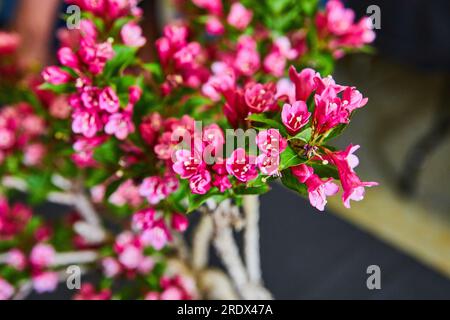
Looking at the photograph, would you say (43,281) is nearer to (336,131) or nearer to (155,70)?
(155,70)

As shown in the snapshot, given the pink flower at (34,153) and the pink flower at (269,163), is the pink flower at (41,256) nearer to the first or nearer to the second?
the pink flower at (34,153)

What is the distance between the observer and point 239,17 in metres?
0.73

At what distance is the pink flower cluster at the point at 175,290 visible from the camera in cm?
69

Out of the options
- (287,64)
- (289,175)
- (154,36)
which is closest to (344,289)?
(287,64)

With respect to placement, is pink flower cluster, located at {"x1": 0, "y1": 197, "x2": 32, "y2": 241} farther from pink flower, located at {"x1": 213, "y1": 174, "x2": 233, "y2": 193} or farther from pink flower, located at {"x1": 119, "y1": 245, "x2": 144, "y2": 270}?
pink flower, located at {"x1": 213, "y1": 174, "x2": 233, "y2": 193}

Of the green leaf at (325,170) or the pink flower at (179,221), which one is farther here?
the pink flower at (179,221)

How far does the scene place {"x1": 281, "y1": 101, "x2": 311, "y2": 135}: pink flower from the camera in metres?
0.42

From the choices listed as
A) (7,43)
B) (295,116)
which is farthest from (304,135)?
(7,43)

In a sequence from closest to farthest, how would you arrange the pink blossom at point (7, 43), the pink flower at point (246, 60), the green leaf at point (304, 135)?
the green leaf at point (304, 135)
the pink flower at point (246, 60)
the pink blossom at point (7, 43)

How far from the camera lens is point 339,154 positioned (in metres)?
0.44

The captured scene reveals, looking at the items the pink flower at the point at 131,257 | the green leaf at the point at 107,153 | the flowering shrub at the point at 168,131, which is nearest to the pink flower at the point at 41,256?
the flowering shrub at the point at 168,131

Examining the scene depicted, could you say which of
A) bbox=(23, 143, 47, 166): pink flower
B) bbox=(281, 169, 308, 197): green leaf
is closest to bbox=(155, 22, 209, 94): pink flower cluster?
bbox=(281, 169, 308, 197): green leaf

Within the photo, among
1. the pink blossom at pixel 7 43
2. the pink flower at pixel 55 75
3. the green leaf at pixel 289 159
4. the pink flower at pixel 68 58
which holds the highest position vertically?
the pink blossom at pixel 7 43

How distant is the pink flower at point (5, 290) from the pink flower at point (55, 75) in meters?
0.34
